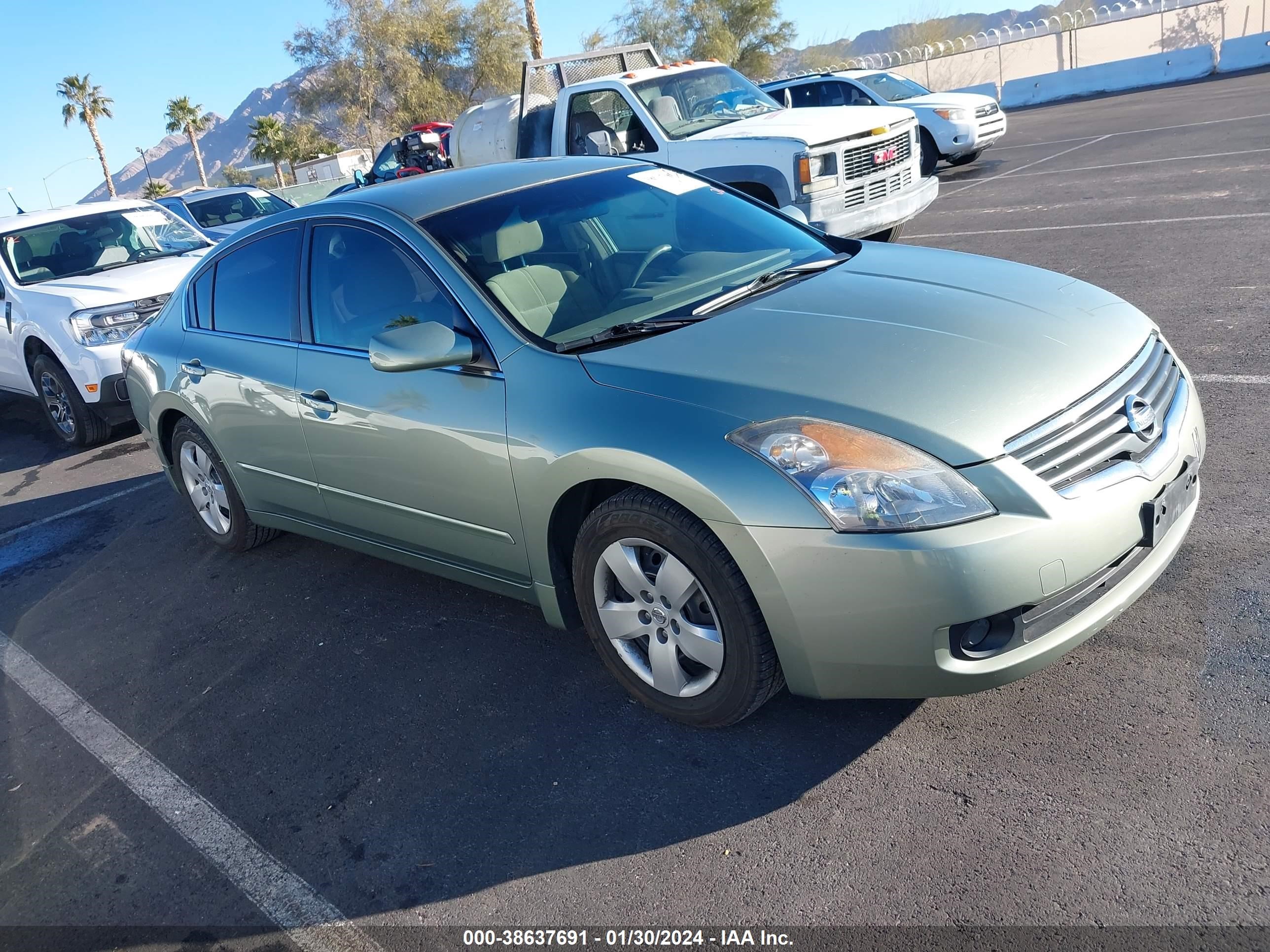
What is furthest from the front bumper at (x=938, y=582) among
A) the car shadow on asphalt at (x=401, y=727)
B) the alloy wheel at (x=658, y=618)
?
the car shadow on asphalt at (x=401, y=727)

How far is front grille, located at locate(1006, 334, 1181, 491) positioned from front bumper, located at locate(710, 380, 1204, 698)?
7 centimetres

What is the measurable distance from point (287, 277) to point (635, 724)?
255 centimetres

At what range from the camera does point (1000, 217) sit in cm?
1127

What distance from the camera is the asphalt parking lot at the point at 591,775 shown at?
2607mm

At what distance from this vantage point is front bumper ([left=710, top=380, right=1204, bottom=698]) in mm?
2645

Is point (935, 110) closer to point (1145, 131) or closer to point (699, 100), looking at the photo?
point (1145, 131)

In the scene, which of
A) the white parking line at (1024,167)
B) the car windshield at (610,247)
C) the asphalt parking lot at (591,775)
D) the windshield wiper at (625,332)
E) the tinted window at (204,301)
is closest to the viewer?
the asphalt parking lot at (591,775)

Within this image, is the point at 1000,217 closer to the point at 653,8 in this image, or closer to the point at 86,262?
the point at 86,262

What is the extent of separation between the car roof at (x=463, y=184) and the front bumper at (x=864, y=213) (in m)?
4.56

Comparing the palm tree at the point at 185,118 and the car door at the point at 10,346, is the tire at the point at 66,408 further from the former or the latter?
the palm tree at the point at 185,118

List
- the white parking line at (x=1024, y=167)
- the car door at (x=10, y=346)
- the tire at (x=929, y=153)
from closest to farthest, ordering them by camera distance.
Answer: the car door at (x=10, y=346)
the white parking line at (x=1024, y=167)
the tire at (x=929, y=153)

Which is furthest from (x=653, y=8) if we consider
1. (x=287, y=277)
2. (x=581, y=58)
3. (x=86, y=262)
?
(x=287, y=277)

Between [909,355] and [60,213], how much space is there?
29.2 feet

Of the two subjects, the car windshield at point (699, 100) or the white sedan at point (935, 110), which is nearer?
the car windshield at point (699, 100)
